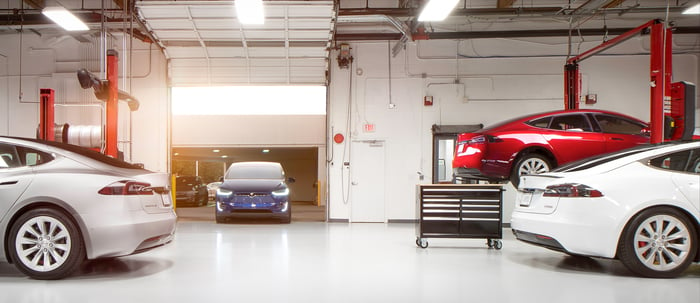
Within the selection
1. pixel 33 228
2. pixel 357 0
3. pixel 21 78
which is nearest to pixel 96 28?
pixel 21 78

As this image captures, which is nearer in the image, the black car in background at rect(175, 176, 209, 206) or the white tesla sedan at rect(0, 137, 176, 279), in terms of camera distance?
the white tesla sedan at rect(0, 137, 176, 279)

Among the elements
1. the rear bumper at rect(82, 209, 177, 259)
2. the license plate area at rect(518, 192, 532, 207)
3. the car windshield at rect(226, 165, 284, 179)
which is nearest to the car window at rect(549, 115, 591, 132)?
the license plate area at rect(518, 192, 532, 207)

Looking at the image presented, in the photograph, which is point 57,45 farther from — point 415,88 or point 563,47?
A: point 563,47

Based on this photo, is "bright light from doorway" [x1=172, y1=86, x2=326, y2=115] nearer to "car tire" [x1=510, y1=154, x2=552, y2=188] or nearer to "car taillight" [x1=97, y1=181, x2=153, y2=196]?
"car tire" [x1=510, y1=154, x2=552, y2=188]

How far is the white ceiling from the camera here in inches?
333

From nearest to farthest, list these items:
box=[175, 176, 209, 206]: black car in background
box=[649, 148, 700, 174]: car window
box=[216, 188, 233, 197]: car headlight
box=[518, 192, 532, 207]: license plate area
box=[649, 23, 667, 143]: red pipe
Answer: box=[649, 148, 700, 174]: car window, box=[518, 192, 532, 207]: license plate area, box=[649, 23, 667, 143]: red pipe, box=[216, 188, 233, 197]: car headlight, box=[175, 176, 209, 206]: black car in background

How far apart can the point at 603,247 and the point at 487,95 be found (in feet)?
23.1

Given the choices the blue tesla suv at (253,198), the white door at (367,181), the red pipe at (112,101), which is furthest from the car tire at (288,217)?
the red pipe at (112,101)

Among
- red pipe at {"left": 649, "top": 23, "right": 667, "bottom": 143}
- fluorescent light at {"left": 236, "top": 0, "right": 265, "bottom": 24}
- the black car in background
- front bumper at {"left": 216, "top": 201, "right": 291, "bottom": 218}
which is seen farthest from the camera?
the black car in background

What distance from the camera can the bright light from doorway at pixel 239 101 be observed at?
504 inches

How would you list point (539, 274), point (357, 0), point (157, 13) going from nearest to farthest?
1. point (539, 274)
2. point (157, 13)
3. point (357, 0)

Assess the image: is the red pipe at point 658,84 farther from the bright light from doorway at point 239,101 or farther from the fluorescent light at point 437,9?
the bright light from doorway at point 239,101

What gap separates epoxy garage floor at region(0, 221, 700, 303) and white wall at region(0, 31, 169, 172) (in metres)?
5.39

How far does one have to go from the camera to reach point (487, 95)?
35.0ft
